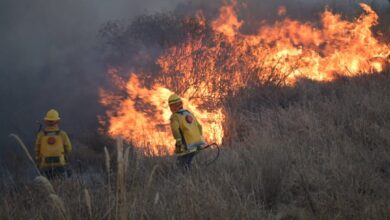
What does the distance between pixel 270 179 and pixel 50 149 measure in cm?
331

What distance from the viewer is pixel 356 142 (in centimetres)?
563

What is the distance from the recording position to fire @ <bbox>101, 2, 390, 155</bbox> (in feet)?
33.0

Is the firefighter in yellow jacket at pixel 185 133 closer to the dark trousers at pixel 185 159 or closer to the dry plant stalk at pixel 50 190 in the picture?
the dark trousers at pixel 185 159

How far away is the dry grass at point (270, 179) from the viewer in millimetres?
3016

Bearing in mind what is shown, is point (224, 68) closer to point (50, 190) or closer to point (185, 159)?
point (185, 159)

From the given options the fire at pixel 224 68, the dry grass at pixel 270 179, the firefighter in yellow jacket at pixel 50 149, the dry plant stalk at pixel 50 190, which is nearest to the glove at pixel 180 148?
the dry grass at pixel 270 179

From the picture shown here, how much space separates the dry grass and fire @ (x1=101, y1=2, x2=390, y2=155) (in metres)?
1.94

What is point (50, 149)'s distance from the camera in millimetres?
6129

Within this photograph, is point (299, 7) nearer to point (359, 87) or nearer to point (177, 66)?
point (177, 66)

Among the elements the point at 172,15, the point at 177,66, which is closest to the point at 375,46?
the point at 177,66

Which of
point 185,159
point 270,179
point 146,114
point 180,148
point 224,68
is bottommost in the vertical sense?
point 270,179

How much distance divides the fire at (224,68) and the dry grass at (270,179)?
1940mm

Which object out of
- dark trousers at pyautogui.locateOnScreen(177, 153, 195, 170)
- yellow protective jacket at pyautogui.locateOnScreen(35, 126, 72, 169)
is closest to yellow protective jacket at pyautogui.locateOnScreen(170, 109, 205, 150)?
dark trousers at pyautogui.locateOnScreen(177, 153, 195, 170)

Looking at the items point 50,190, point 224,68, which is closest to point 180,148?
point 50,190
